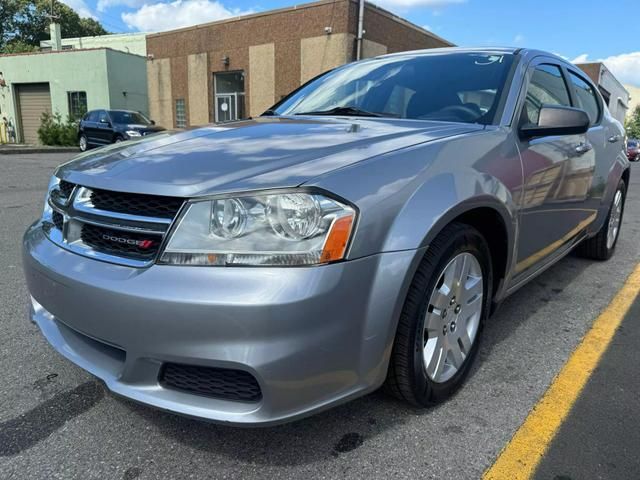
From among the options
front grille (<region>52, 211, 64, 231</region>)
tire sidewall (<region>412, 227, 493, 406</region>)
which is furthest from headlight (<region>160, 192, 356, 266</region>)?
front grille (<region>52, 211, 64, 231</region>)

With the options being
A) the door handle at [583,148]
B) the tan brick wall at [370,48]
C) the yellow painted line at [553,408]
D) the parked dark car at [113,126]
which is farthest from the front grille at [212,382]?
the tan brick wall at [370,48]

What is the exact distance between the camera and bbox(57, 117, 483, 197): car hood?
5.61ft

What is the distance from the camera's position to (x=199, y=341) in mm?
1577

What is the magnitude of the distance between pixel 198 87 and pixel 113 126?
22.2 ft

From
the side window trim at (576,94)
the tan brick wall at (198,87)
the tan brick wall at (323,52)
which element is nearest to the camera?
the side window trim at (576,94)

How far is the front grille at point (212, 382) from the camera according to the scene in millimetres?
1630

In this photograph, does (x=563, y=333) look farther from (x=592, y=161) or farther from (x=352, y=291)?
(x=352, y=291)

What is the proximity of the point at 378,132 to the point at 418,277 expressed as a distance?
0.74 m

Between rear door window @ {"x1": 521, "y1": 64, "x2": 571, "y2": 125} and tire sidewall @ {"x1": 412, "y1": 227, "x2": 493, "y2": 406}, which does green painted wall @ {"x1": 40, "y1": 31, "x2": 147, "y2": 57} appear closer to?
rear door window @ {"x1": 521, "y1": 64, "x2": 571, "y2": 125}

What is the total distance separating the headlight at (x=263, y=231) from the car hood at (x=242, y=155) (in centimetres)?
6

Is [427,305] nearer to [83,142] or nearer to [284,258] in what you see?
[284,258]

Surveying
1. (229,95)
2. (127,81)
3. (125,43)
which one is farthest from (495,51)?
(125,43)

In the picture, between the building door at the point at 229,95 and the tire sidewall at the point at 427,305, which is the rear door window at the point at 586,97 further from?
the building door at the point at 229,95

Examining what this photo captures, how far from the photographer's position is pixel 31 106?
29.1 metres
